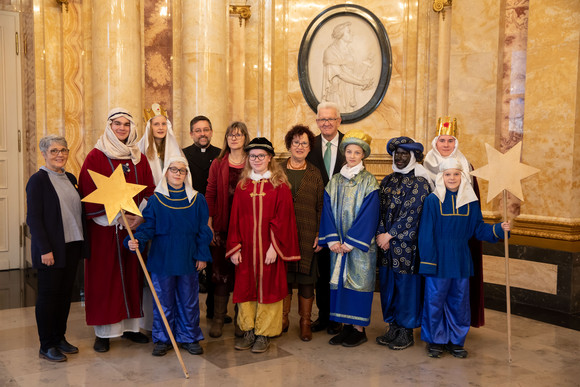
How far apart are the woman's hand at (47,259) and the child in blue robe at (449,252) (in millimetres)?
2780

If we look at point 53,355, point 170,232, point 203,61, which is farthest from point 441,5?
point 53,355

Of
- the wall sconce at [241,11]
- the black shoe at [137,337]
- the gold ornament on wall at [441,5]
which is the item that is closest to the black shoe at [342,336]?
the black shoe at [137,337]

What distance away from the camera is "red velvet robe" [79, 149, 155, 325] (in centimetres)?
468

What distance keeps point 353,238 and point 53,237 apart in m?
2.28

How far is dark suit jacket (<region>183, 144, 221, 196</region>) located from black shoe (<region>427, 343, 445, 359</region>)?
2548 mm

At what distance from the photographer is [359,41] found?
25.7 feet

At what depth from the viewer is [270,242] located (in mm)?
4766

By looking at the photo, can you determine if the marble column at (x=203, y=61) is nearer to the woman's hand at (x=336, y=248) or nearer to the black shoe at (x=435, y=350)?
the woman's hand at (x=336, y=248)

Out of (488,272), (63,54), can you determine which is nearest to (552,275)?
(488,272)

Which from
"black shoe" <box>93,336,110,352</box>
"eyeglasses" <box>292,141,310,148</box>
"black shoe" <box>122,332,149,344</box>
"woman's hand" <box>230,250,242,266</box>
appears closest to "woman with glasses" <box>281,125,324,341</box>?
"eyeglasses" <box>292,141,310,148</box>

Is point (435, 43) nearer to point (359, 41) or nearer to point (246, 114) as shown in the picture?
point (359, 41)

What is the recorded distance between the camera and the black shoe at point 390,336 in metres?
4.95

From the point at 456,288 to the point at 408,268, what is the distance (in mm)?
402

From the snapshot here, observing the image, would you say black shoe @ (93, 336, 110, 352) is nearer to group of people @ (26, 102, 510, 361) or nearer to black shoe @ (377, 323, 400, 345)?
group of people @ (26, 102, 510, 361)
